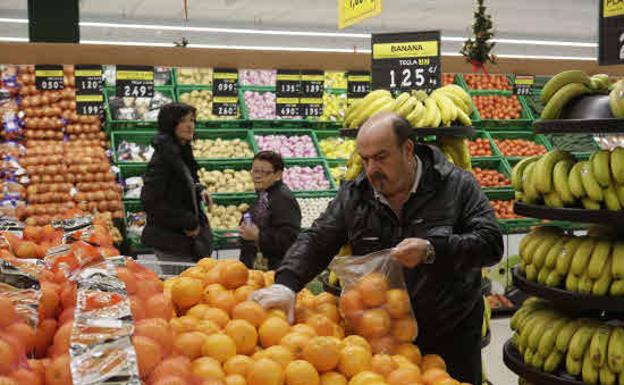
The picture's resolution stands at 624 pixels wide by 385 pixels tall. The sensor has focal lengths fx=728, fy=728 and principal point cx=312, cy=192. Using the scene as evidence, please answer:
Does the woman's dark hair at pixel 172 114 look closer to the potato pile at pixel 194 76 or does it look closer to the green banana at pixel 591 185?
the green banana at pixel 591 185

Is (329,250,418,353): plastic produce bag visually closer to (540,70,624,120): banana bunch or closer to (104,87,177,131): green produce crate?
(540,70,624,120): banana bunch

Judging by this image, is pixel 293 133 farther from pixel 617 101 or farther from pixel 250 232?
pixel 617 101

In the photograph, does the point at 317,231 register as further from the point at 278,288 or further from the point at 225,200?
the point at 225,200

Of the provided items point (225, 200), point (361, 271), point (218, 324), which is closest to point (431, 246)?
point (361, 271)

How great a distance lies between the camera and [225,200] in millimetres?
7707

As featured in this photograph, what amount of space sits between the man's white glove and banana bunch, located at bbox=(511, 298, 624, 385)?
153 cm

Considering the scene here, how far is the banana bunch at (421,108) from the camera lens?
372cm

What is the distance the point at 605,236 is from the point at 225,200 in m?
4.87

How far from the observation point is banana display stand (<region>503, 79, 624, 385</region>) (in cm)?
316

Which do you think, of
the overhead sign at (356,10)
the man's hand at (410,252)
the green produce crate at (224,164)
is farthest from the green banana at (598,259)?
the green produce crate at (224,164)

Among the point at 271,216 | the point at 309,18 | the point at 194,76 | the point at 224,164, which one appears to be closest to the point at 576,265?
the point at 271,216

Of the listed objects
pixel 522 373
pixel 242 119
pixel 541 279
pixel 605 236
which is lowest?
pixel 522 373

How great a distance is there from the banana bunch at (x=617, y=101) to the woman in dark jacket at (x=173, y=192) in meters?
2.97

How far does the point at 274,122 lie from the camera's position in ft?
27.9
